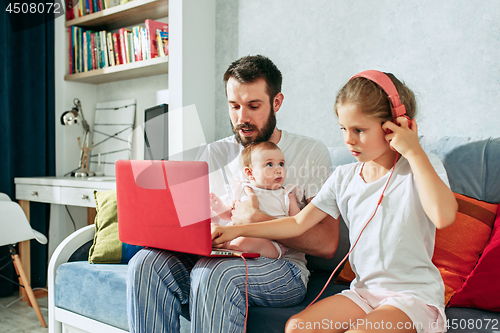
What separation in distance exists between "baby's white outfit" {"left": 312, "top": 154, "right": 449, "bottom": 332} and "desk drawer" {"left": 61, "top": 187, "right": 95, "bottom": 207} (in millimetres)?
1584

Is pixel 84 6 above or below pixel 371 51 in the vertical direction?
above

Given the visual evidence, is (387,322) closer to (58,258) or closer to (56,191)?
(58,258)

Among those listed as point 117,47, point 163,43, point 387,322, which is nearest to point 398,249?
point 387,322

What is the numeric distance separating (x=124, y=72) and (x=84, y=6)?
592 mm

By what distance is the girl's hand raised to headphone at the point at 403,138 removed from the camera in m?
0.87

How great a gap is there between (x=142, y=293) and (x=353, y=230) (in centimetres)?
61

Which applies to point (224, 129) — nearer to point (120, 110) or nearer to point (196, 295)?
point (120, 110)

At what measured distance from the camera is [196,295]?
3.28 ft

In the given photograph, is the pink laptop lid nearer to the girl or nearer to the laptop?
the laptop

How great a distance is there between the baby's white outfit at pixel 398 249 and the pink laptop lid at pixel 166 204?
0.40 meters

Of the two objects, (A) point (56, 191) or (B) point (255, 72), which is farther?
(A) point (56, 191)

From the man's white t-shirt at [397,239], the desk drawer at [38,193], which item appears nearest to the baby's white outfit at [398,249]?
the man's white t-shirt at [397,239]

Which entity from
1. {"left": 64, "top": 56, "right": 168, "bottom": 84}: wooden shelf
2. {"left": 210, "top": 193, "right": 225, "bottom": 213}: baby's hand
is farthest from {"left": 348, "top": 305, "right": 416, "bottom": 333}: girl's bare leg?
{"left": 64, "top": 56, "right": 168, "bottom": 84}: wooden shelf

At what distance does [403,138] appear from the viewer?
2.88ft
